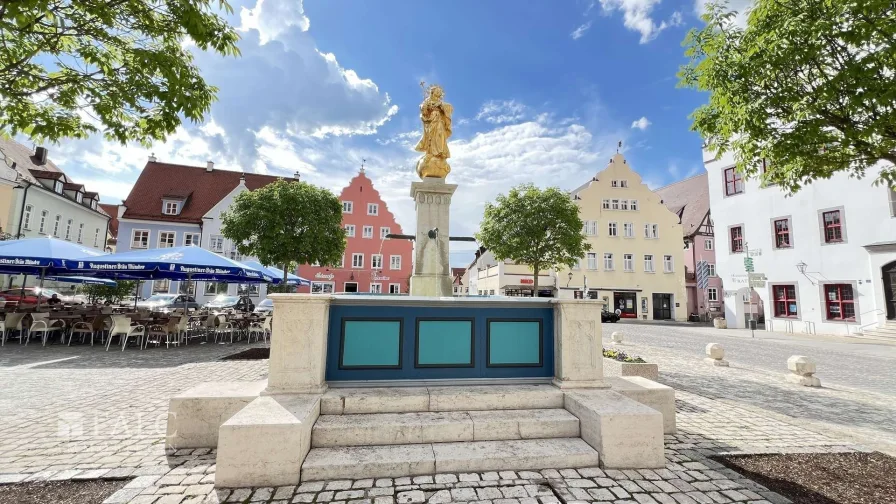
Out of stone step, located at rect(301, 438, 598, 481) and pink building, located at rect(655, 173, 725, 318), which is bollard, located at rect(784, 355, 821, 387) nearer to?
stone step, located at rect(301, 438, 598, 481)

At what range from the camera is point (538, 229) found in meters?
23.5

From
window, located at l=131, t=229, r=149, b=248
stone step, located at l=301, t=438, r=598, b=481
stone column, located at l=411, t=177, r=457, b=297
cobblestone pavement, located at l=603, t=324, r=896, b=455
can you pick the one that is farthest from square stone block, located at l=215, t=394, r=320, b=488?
window, located at l=131, t=229, r=149, b=248

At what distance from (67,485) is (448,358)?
12.5 feet

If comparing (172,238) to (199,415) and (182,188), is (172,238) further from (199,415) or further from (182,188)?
(199,415)

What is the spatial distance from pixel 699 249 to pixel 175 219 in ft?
168

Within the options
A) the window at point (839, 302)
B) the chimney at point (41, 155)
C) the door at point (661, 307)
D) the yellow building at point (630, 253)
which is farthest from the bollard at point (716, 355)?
the chimney at point (41, 155)

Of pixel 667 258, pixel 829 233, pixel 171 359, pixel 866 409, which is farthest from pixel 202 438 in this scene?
pixel 667 258

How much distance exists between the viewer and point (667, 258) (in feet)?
121

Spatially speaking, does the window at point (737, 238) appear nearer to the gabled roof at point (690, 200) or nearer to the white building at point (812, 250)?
the white building at point (812, 250)

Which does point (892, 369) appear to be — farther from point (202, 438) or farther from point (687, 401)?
point (202, 438)

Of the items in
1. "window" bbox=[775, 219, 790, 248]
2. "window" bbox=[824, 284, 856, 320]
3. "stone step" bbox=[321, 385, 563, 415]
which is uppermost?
"window" bbox=[775, 219, 790, 248]

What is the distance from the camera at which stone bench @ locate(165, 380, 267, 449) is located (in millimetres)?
4391

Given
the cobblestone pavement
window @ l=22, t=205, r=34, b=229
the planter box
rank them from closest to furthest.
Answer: the cobblestone pavement
the planter box
window @ l=22, t=205, r=34, b=229

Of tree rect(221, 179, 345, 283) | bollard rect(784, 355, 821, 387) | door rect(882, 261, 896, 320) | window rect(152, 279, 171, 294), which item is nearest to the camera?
bollard rect(784, 355, 821, 387)
